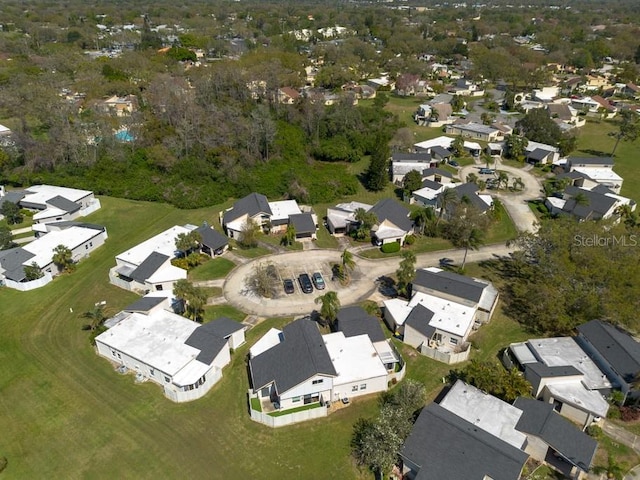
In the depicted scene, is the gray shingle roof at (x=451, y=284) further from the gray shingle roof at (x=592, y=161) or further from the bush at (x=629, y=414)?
the gray shingle roof at (x=592, y=161)

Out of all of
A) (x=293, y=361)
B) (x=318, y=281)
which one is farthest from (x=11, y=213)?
(x=293, y=361)

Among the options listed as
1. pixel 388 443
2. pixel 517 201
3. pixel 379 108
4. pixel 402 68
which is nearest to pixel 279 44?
pixel 402 68

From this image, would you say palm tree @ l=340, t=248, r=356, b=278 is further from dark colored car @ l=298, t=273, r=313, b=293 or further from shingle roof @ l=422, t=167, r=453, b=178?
shingle roof @ l=422, t=167, r=453, b=178

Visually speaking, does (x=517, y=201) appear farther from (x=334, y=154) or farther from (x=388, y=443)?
(x=388, y=443)

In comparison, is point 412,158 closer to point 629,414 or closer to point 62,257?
point 629,414

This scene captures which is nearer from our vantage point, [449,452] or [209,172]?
[449,452]

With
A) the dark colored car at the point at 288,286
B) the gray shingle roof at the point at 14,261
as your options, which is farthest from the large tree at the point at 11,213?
the dark colored car at the point at 288,286
